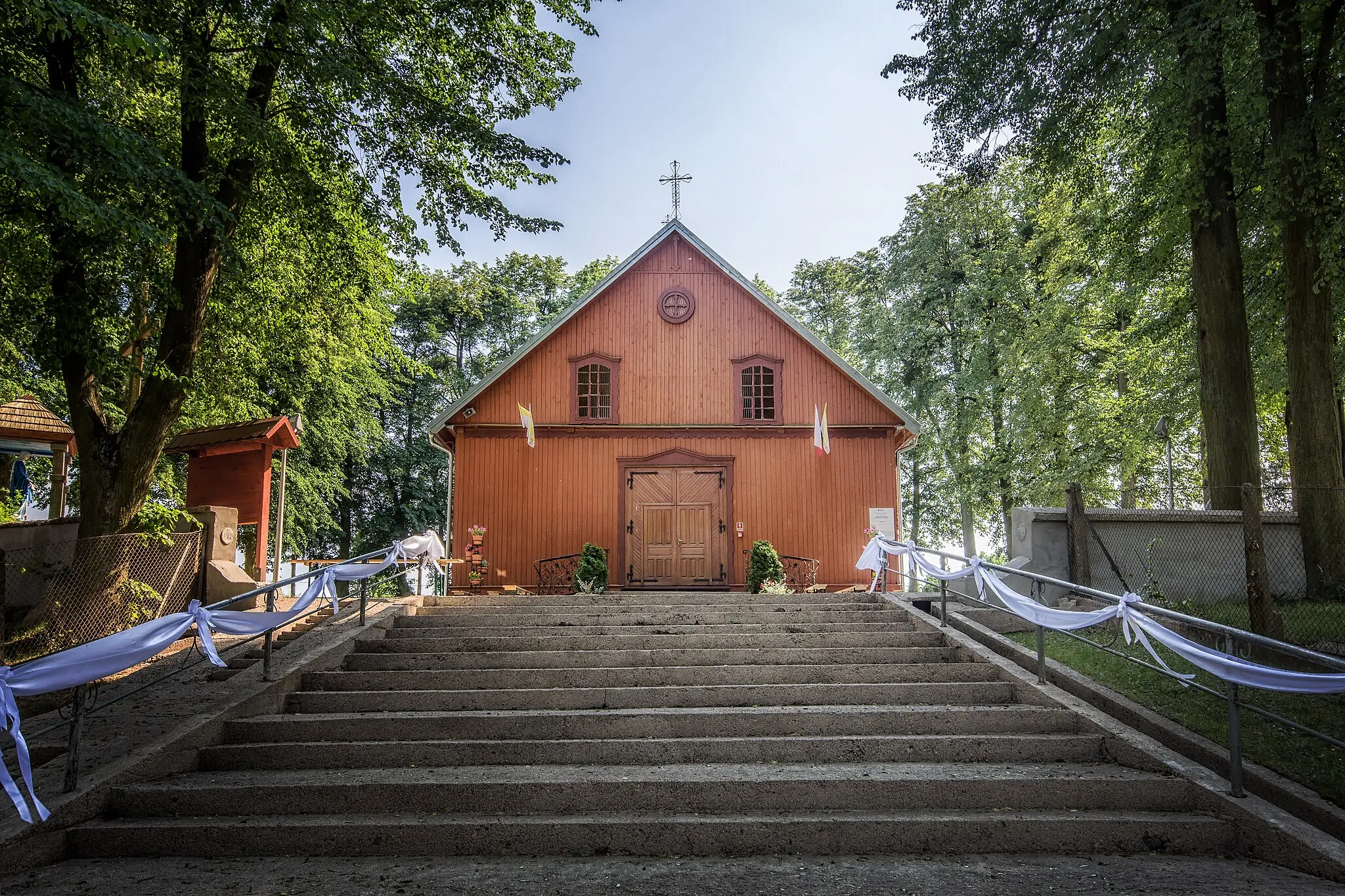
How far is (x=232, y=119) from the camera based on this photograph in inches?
360

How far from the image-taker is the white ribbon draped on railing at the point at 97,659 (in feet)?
14.9

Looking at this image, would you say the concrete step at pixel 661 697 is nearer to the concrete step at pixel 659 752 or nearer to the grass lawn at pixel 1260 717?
the concrete step at pixel 659 752

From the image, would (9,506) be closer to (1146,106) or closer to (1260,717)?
(1260,717)

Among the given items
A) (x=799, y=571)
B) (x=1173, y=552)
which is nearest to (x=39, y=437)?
(x=799, y=571)

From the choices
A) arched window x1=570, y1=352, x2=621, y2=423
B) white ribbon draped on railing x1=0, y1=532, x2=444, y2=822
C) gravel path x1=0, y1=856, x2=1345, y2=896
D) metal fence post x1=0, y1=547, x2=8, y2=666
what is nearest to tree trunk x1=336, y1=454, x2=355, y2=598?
arched window x1=570, y1=352, x2=621, y2=423

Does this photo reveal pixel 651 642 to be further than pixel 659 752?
Yes

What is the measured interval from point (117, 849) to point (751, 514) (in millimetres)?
12054

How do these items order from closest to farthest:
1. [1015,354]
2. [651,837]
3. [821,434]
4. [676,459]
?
[651,837] < [821,434] < [676,459] < [1015,354]

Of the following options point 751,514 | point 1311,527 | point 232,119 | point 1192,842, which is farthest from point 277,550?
point 1311,527

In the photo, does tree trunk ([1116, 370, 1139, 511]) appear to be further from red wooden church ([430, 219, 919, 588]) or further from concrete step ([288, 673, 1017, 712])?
concrete step ([288, 673, 1017, 712])

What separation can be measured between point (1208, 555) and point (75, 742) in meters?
13.0

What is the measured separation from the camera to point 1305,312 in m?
11.0

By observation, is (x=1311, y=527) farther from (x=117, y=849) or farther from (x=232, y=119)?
(x=232, y=119)

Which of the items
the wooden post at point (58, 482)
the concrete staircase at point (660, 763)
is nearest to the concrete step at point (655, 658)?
the concrete staircase at point (660, 763)
